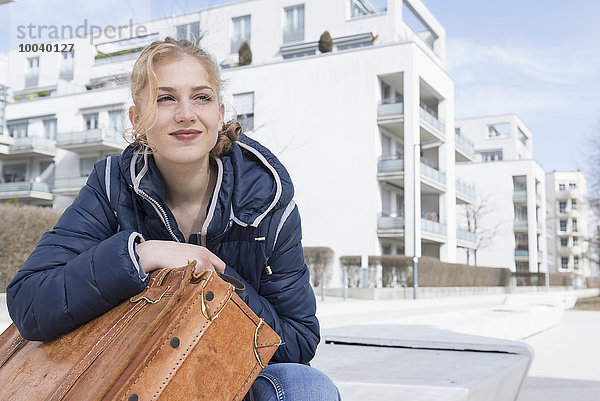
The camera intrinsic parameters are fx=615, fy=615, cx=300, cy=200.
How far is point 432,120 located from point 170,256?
31189 mm

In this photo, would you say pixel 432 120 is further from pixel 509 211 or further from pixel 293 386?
pixel 293 386

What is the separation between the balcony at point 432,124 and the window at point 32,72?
2874cm

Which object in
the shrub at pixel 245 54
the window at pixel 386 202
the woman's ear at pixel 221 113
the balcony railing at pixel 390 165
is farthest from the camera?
the shrub at pixel 245 54

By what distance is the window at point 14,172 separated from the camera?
36.7 m

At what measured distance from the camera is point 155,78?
1788 millimetres

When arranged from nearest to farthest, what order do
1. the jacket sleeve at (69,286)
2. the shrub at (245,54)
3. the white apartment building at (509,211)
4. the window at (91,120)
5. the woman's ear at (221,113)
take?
the jacket sleeve at (69,286) < the woman's ear at (221,113) < the shrub at (245,54) < the window at (91,120) < the white apartment building at (509,211)

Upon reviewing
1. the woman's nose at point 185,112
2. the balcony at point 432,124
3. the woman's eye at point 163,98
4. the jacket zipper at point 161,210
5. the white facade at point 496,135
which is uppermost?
the white facade at point 496,135

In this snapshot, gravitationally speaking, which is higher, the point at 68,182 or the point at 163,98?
the point at 68,182

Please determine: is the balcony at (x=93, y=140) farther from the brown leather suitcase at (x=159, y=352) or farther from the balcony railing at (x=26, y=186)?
the brown leather suitcase at (x=159, y=352)

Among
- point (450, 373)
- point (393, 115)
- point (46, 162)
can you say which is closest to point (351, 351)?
point (450, 373)

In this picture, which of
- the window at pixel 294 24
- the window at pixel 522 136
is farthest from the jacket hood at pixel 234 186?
the window at pixel 522 136

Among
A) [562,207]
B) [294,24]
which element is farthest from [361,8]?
[562,207]

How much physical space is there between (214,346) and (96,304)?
314 mm

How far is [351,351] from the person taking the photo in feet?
14.8
